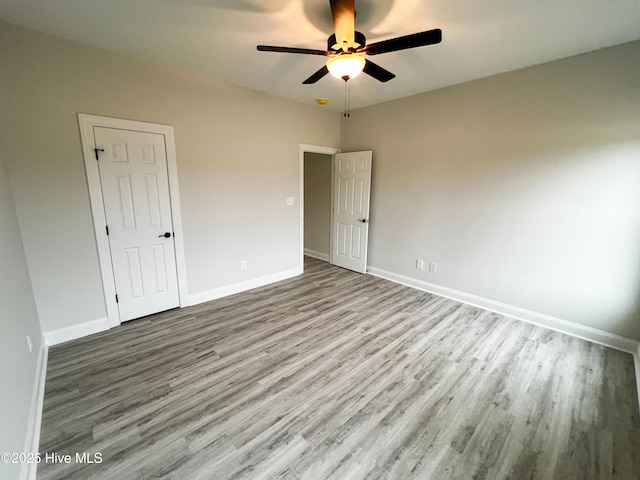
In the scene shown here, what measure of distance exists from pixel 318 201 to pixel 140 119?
333cm

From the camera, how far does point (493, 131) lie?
3.17 meters

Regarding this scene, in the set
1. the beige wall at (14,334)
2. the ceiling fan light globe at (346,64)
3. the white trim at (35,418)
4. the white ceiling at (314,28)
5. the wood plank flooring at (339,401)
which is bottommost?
the wood plank flooring at (339,401)

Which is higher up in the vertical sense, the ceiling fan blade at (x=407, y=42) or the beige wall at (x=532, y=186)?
the ceiling fan blade at (x=407, y=42)

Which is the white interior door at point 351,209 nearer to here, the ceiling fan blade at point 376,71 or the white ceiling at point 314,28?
the white ceiling at point 314,28

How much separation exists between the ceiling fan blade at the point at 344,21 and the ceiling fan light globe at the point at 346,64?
2.2 inches

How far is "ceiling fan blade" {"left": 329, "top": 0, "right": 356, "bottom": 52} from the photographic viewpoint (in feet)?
5.48

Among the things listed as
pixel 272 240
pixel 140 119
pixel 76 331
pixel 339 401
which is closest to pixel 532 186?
pixel 339 401

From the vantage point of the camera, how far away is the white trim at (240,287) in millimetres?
3533

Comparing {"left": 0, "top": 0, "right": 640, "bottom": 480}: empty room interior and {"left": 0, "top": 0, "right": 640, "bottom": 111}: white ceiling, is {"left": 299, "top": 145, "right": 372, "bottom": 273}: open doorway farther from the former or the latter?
{"left": 0, "top": 0, "right": 640, "bottom": 111}: white ceiling

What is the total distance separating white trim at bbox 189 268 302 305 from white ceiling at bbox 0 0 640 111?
271 cm

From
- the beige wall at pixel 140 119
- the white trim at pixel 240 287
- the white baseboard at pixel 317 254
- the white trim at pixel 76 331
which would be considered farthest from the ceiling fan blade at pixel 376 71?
the white baseboard at pixel 317 254

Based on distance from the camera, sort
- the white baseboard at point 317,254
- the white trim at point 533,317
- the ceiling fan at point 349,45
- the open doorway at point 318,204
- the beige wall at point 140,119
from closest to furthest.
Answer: the ceiling fan at point 349,45 < the beige wall at point 140,119 < the white trim at point 533,317 < the open doorway at point 318,204 < the white baseboard at point 317,254

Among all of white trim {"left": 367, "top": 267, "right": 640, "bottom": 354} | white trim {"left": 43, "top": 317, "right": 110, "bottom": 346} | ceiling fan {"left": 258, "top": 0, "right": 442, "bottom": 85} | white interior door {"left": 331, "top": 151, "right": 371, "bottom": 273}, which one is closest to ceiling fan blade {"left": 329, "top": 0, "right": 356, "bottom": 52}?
ceiling fan {"left": 258, "top": 0, "right": 442, "bottom": 85}

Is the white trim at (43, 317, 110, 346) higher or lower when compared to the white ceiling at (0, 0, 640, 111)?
lower
